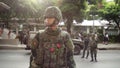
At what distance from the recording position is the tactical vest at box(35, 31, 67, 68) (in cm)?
462

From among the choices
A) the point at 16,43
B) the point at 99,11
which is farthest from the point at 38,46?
the point at 99,11

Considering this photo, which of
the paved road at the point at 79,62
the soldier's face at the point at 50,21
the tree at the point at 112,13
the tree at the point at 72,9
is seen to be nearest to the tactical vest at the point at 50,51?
the soldier's face at the point at 50,21

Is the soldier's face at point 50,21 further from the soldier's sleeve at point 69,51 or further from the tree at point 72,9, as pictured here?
the tree at point 72,9

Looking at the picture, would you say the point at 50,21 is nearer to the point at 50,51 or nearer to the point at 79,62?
the point at 50,51

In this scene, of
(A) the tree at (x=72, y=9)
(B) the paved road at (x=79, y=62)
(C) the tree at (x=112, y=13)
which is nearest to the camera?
(B) the paved road at (x=79, y=62)

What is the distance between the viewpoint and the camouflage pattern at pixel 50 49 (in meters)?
4.62

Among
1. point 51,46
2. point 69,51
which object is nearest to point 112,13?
point 69,51

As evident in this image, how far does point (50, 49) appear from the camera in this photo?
463cm

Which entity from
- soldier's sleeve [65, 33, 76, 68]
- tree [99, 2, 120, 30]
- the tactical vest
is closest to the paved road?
soldier's sleeve [65, 33, 76, 68]

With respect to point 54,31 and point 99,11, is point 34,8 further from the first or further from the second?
point 54,31

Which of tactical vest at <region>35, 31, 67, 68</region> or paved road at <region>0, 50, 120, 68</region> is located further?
paved road at <region>0, 50, 120, 68</region>

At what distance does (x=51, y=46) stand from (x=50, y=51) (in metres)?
0.06

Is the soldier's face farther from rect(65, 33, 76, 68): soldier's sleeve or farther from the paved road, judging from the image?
the paved road

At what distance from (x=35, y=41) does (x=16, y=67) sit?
13.7 metres
